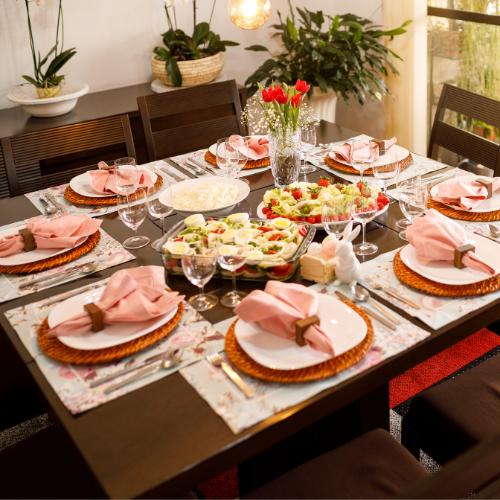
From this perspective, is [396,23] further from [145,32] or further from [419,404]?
[419,404]

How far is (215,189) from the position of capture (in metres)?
2.02

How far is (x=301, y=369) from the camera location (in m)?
1.28

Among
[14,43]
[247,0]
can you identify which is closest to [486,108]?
[247,0]

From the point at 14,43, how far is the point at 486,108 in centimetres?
220

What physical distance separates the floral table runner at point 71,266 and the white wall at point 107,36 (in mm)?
1807

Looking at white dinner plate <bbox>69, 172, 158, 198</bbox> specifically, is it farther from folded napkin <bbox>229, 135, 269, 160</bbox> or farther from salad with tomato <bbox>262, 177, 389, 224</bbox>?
salad with tomato <bbox>262, 177, 389, 224</bbox>

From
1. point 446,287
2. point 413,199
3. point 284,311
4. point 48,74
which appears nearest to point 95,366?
point 284,311

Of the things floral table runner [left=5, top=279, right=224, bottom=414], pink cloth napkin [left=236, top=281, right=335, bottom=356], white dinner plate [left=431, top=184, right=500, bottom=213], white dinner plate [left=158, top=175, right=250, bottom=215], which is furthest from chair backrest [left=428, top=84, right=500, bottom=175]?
floral table runner [left=5, top=279, right=224, bottom=414]

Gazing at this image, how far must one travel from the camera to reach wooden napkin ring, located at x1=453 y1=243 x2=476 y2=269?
1.54 metres

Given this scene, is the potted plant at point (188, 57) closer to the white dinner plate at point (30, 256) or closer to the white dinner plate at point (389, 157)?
the white dinner plate at point (389, 157)

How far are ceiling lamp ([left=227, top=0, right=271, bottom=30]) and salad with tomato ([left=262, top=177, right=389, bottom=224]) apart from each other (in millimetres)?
941

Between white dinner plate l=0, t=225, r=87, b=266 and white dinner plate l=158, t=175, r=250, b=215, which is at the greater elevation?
white dinner plate l=158, t=175, r=250, b=215

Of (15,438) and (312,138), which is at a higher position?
(312,138)

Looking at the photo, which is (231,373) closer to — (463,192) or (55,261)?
(55,261)
